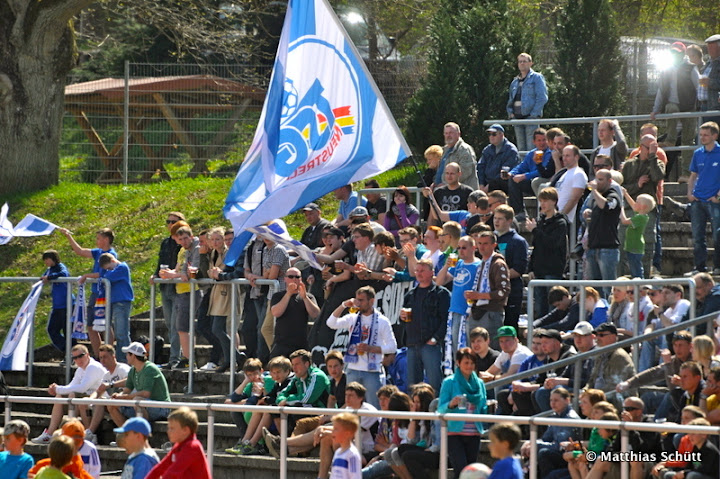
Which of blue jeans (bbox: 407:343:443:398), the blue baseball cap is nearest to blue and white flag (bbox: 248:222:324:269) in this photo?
blue jeans (bbox: 407:343:443:398)

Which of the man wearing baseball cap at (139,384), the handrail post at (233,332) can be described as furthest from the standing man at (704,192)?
the man wearing baseball cap at (139,384)

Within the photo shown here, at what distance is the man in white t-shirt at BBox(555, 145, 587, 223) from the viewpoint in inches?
637

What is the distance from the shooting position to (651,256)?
638 inches

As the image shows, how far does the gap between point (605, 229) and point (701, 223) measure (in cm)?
200

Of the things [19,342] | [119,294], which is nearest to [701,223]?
[119,294]

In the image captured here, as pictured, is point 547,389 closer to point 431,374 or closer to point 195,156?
point 431,374

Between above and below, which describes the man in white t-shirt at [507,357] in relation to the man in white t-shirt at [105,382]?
above

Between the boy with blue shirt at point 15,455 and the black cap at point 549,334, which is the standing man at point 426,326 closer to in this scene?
the black cap at point 549,334

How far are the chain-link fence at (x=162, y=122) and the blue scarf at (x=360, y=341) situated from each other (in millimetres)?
11509

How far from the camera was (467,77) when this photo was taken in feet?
74.9

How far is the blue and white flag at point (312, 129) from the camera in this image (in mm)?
12359

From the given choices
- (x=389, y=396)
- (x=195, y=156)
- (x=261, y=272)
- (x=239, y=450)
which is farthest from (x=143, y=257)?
(x=389, y=396)

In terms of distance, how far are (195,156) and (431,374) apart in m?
12.7

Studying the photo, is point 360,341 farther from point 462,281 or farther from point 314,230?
point 314,230
